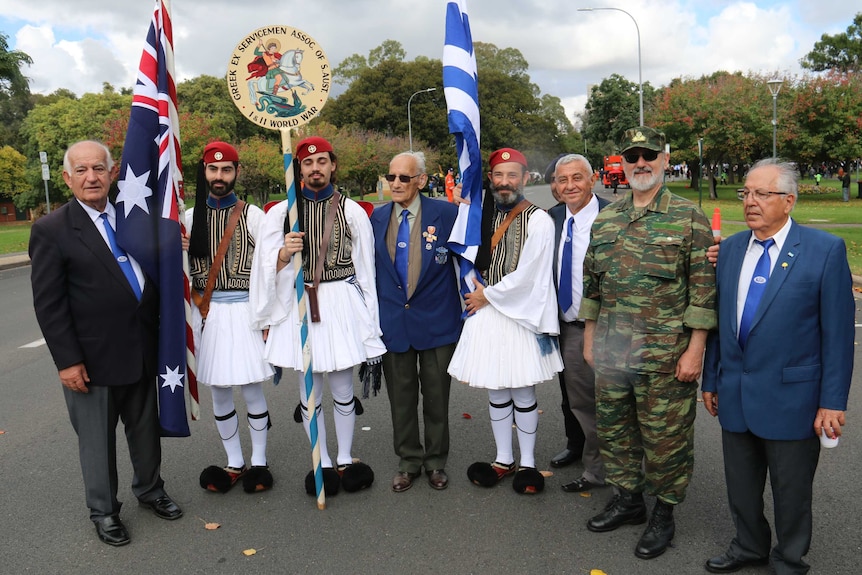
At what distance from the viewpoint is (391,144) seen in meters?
52.1

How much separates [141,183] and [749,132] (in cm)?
4072

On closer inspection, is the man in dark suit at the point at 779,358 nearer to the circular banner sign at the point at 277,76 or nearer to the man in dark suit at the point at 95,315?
the circular banner sign at the point at 277,76

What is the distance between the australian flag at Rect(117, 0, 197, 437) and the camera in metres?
4.12

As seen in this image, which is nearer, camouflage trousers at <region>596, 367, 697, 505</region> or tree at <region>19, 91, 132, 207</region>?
camouflage trousers at <region>596, 367, 697, 505</region>

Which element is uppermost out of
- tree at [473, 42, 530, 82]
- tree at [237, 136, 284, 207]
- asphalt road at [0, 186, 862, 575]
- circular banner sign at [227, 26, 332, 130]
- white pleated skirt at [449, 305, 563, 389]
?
tree at [473, 42, 530, 82]

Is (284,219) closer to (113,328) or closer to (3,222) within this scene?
(113,328)

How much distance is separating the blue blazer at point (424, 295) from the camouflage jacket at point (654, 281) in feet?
3.85

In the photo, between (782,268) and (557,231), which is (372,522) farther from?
(782,268)

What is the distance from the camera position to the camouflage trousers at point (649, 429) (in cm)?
366

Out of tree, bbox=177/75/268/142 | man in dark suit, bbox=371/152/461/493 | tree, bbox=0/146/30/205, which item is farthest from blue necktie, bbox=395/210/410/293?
tree, bbox=177/75/268/142

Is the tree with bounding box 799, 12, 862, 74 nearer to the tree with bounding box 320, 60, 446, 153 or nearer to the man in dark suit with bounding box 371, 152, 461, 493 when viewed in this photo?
the tree with bounding box 320, 60, 446, 153

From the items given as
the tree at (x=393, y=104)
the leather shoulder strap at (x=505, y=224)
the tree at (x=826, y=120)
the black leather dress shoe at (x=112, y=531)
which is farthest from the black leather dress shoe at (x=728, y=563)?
the tree at (x=393, y=104)

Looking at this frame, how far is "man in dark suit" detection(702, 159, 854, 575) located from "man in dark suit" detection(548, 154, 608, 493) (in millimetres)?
1100

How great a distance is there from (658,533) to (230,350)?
278cm
